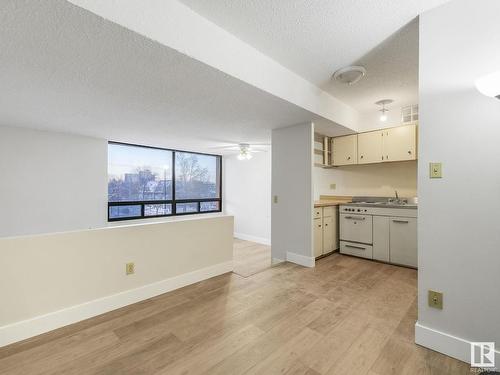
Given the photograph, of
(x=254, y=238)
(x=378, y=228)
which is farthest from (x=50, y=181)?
(x=378, y=228)

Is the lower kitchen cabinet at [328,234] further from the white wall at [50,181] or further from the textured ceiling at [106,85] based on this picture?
the white wall at [50,181]

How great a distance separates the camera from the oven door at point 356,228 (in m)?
3.46

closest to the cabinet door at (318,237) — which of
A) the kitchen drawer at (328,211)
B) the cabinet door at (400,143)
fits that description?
the kitchen drawer at (328,211)

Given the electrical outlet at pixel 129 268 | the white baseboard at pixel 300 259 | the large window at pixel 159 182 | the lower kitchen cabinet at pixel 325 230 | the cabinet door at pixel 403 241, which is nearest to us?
the electrical outlet at pixel 129 268

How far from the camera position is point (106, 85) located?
2.05 metres

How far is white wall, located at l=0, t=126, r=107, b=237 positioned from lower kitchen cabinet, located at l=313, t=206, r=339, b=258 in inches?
147

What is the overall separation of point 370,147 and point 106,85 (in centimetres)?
354

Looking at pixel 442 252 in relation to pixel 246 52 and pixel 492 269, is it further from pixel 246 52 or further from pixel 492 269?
pixel 246 52

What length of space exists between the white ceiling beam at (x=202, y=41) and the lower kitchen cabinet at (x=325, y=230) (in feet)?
5.37

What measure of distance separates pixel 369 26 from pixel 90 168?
4445mm

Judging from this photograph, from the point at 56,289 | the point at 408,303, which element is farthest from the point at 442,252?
the point at 56,289

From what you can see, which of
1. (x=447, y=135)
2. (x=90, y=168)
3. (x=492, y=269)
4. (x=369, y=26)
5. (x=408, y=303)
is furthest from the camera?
(x=90, y=168)

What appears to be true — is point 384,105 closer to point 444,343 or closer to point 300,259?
point 300,259

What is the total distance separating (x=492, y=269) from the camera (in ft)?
4.50
